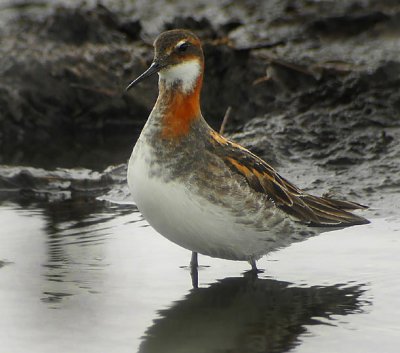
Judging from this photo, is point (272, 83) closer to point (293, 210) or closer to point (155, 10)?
point (155, 10)

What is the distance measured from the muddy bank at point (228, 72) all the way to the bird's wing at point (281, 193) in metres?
2.62

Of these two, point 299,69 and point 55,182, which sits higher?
point 299,69

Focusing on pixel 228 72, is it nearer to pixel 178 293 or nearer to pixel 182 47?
pixel 182 47

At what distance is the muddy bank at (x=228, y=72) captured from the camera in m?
10.5

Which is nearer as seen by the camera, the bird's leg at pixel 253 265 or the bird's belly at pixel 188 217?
the bird's belly at pixel 188 217

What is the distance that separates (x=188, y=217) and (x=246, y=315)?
29.4 inches

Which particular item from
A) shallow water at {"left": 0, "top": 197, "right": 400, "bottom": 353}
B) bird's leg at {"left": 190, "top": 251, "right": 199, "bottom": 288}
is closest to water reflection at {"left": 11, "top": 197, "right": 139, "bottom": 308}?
shallow water at {"left": 0, "top": 197, "right": 400, "bottom": 353}

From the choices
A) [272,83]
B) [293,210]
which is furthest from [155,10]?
[293,210]

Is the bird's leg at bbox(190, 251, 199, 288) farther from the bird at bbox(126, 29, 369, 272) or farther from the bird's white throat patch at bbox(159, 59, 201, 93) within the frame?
the bird's white throat patch at bbox(159, 59, 201, 93)

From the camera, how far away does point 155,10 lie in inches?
515

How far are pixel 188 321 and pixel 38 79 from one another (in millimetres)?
6506

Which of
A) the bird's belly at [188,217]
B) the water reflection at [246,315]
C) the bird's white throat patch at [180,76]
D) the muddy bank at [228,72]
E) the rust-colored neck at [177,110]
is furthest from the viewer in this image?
the muddy bank at [228,72]

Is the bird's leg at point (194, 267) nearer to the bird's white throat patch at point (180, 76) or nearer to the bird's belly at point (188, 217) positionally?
the bird's belly at point (188, 217)

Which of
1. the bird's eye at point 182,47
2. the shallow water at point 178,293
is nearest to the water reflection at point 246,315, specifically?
the shallow water at point 178,293
